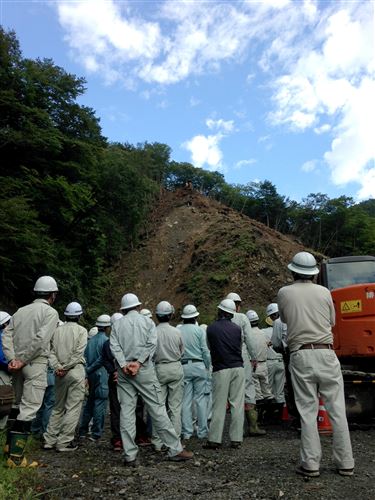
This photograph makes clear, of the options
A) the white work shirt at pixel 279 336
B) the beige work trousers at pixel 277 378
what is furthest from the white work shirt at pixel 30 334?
the beige work trousers at pixel 277 378

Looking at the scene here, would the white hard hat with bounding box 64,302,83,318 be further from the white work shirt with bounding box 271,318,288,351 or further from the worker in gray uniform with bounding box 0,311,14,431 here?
the white work shirt with bounding box 271,318,288,351

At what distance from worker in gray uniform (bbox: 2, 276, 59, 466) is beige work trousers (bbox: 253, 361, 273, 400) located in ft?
14.4

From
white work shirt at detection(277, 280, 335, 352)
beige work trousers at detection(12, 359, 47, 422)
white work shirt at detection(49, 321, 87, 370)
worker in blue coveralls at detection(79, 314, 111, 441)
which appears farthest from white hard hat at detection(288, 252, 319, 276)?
worker in blue coveralls at detection(79, 314, 111, 441)

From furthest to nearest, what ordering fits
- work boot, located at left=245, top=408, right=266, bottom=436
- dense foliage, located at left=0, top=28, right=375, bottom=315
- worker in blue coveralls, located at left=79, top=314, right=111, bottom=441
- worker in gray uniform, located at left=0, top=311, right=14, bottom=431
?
1. dense foliage, located at left=0, top=28, right=375, bottom=315
2. worker in blue coveralls, located at left=79, top=314, right=111, bottom=441
3. work boot, located at left=245, top=408, right=266, bottom=436
4. worker in gray uniform, located at left=0, top=311, right=14, bottom=431

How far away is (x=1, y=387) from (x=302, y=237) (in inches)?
2224

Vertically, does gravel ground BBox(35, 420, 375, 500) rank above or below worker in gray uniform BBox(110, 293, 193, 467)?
below

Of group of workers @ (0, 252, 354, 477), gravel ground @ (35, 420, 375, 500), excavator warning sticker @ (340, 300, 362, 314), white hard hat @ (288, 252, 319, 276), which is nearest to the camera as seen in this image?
gravel ground @ (35, 420, 375, 500)

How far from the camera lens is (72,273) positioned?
23766 mm

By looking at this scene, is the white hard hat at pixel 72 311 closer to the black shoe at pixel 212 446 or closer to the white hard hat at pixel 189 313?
the white hard hat at pixel 189 313

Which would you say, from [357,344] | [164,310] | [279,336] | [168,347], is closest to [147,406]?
[168,347]

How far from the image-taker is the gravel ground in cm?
432

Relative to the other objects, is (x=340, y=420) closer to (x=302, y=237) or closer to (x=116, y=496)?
(x=116, y=496)

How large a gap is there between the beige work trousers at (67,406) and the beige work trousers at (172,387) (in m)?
1.18

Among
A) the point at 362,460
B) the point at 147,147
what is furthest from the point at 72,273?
the point at 147,147
